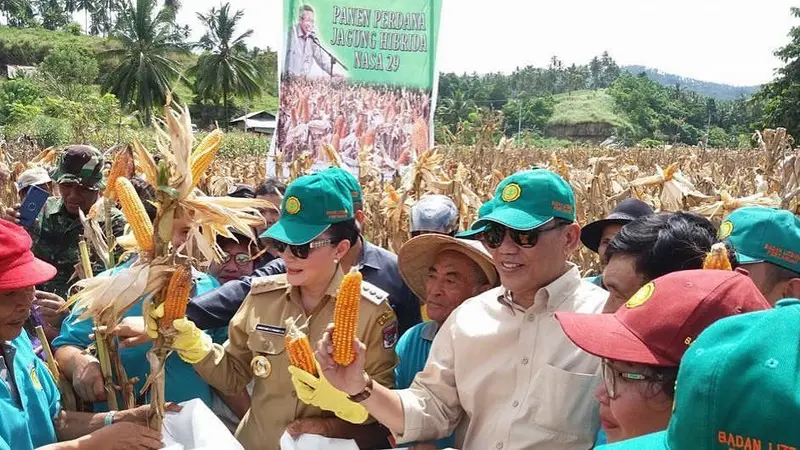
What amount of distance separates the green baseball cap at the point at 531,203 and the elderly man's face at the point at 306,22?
502cm

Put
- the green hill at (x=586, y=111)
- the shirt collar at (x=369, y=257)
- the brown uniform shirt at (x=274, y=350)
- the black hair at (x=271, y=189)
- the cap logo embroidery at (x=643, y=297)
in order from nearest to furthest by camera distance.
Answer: the cap logo embroidery at (x=643, y=297) → the brown uniform shirt at (x=274, y=350) → the shirt collar at (x=369, y=257) → the black hair at (x=271, y=189) → the green hill at (x=586, y=111)

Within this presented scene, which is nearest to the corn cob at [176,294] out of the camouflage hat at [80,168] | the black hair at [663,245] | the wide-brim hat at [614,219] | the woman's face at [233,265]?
the black hair at [663,245]

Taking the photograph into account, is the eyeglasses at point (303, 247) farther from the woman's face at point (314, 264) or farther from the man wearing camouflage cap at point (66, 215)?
the man wearing camouflage cap at point (66, 215)

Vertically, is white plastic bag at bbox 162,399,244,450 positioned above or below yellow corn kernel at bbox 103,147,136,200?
below

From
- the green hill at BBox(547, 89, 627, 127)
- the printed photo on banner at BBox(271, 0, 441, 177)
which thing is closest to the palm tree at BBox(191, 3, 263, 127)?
the green hill at BBox(547, 89, 627, 127)

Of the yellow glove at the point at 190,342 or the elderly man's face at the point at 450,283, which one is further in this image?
the elderly man's face at the point at 450,283

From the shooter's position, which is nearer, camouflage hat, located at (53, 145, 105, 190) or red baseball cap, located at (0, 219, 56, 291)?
red baseball cap, located at (0, 219, 56, 291)

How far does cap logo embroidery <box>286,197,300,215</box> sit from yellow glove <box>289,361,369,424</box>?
79cm

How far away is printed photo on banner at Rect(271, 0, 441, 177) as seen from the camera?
691cm

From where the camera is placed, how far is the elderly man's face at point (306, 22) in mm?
6875

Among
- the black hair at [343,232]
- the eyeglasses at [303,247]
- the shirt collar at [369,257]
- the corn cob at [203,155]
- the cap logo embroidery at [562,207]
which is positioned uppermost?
the corn cob at [203,155]

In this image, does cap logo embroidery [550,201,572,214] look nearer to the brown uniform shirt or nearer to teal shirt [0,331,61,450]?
the brown uniform shirt

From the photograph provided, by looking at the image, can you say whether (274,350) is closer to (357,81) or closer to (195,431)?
(195,431)

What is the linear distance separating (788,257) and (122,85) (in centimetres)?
3997
